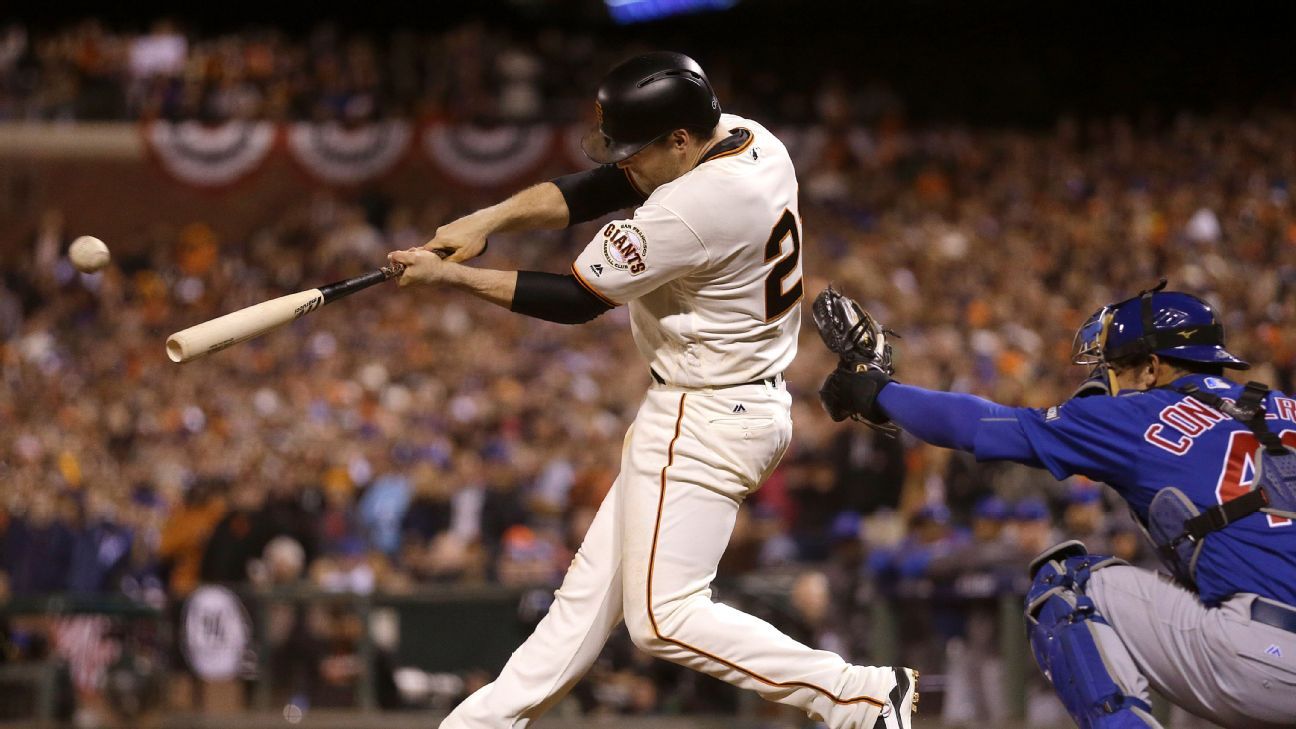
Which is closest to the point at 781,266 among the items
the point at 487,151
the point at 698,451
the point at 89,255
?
the point at 698,451

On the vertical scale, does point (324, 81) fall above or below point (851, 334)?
below

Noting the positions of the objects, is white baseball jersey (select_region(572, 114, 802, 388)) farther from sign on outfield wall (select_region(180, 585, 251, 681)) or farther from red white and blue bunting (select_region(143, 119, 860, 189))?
red white and blue bunting (select_region(143, 119, 860, 189))

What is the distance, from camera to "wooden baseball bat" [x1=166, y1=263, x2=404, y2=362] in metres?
3.48

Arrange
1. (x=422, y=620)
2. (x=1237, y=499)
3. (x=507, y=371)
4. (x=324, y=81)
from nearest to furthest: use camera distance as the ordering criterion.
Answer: (x=1237, y=499) < (x=422, y=620) < (x=507, y=371) < (x=324, y=81)

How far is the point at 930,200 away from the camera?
13.1 m

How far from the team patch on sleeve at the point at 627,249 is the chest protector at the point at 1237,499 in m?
1.35

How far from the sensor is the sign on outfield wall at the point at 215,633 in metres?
7.79

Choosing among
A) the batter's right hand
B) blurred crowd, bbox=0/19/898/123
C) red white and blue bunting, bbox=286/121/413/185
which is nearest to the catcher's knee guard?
the batter's right hand

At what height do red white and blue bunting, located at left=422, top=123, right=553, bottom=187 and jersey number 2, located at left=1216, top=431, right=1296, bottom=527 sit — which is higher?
jersey number 2, located at left=1216, top=431, right=1296, bottom=527

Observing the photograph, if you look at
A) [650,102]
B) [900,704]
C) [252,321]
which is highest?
[650,102]

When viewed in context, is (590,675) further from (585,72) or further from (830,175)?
(585,72)

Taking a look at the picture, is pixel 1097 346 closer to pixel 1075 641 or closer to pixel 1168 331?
pixel 1168 331

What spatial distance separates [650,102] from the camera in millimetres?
3678

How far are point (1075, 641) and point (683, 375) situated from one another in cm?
116
